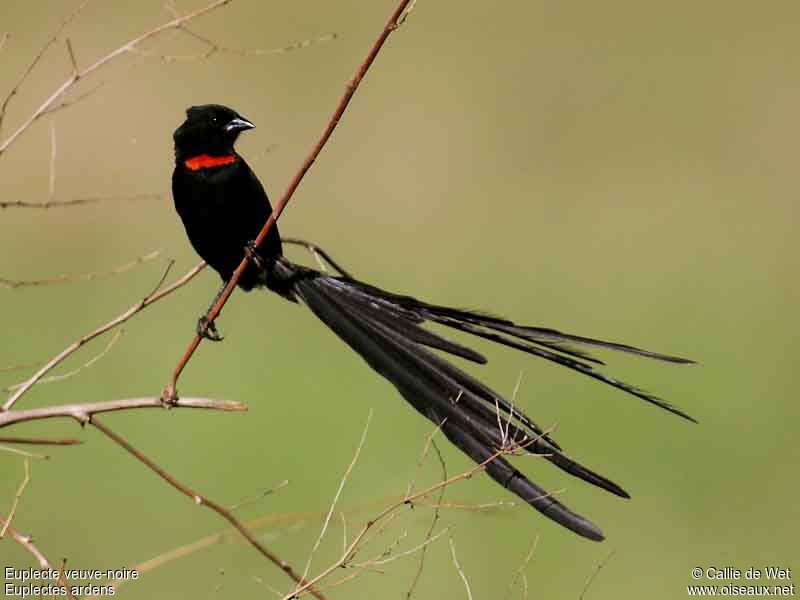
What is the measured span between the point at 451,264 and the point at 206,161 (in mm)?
4320

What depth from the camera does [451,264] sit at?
7.69 metres

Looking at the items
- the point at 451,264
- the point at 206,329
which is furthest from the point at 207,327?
the point at 451,264

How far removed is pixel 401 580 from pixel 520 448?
293cm

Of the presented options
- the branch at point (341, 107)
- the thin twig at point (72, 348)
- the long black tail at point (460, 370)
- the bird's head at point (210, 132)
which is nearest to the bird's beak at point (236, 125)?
the bird's head at point (210, 132)

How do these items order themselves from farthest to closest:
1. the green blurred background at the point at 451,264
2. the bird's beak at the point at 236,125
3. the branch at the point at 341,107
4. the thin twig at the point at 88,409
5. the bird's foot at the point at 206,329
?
1. the green blurred background at the point at 451,264
2. the bird's beak at the point at 236,125
3. the bird's foot at the point at 206,329
4. the branch at the point at 341,107
5. the thin twig at the point at 88,409

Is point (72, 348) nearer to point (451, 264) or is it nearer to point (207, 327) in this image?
point (207, 327)

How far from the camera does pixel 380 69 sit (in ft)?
31.0

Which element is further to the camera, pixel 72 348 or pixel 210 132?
pixel 210 132

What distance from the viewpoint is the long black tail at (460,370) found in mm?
2301

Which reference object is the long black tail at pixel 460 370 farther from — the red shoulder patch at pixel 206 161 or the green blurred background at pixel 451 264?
the green blurred background at pixel 451 264

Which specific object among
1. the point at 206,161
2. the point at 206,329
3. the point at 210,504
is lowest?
the point at 210,504

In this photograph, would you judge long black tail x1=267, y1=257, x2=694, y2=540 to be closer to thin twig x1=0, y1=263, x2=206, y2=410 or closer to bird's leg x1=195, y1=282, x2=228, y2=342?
bird's leg x1=195, y1=282, x2=228, y2=342

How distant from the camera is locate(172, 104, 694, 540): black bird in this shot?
7.70ft

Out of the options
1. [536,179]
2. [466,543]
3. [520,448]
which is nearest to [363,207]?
[536,179]
